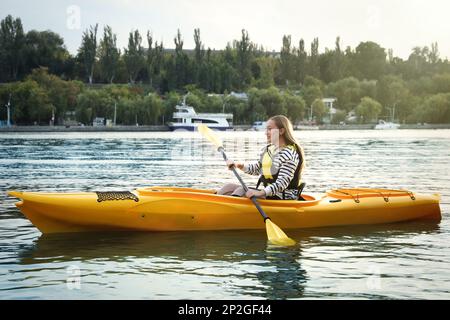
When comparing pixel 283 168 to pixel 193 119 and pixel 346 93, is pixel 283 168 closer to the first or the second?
pixel 193 119

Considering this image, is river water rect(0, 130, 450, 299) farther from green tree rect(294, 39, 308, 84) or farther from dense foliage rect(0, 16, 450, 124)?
green tree rect(294, 39, 308, 84)

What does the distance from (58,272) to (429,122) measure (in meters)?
109

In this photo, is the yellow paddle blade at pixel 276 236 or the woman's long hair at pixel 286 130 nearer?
the yellow paddle blade at pixel 276 236

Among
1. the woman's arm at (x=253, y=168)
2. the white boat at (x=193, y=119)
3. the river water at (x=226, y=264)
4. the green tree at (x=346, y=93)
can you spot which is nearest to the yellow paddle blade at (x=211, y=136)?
the woman's arm at (x=253, y=168)

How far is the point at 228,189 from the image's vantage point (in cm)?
994

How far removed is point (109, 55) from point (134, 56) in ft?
16.1

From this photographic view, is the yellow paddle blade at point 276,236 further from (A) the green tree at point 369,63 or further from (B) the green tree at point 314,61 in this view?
(A) the green tree at point 369,63

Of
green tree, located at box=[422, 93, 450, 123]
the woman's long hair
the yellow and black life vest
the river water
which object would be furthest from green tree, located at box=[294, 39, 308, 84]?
the woman's long hair

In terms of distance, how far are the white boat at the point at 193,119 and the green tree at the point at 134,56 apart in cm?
1567

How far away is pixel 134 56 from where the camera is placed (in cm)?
10938

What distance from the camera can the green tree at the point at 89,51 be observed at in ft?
338

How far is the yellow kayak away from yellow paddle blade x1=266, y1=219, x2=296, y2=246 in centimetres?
48

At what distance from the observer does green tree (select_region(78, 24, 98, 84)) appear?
103062 millimetres

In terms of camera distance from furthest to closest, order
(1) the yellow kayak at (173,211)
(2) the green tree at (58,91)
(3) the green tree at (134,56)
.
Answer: (3) the green tree at (134,56) < (2) the green tree at (58,91) < (1) the yellow kayak at (173,211)
